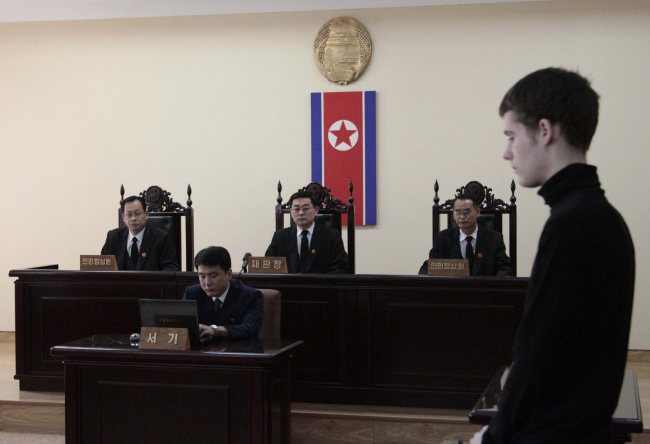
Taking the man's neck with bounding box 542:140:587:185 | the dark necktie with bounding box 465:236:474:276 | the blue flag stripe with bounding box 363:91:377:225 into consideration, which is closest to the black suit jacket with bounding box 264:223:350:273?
the dark necktie with bounding box 465:236:474:276

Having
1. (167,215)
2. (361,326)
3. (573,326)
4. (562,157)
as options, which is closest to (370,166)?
(167,215)

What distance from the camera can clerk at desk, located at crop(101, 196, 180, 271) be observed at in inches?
179

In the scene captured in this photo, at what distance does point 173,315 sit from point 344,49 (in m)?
3.44

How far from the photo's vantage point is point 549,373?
38.7 inches

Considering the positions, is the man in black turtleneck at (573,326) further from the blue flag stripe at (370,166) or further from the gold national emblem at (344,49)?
the gold national emblem at (344,49)

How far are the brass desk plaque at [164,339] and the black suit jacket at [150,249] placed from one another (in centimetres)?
159

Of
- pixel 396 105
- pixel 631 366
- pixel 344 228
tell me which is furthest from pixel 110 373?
pixel 631 366

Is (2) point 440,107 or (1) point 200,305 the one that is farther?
(2) point 440,107

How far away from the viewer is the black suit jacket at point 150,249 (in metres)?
4.52

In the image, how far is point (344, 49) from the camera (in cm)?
569

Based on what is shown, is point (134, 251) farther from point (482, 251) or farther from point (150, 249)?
point (482, 251)

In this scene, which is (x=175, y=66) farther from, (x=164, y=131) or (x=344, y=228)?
(x=344, y=228)

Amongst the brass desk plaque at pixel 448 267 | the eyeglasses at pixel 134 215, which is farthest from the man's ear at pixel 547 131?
the eyeglasses at pixel 134 215

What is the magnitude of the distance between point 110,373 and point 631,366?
391cm
